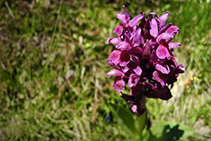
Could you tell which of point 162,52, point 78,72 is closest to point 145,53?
point 162,52

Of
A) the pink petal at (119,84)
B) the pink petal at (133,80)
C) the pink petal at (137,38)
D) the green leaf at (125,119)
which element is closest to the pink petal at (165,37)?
the pink petal at (137,38)

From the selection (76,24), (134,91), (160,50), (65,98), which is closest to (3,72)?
(65,98)

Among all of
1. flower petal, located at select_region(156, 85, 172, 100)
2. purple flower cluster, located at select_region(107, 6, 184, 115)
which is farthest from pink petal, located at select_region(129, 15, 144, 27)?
flower petal, located at select_region(156, 85, 172, 100)

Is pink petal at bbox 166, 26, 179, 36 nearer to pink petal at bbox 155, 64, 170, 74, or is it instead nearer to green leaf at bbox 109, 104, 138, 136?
pink petal at bbox 155, 64, 170, 74

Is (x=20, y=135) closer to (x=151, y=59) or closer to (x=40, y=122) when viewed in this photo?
(x=40, y=122)

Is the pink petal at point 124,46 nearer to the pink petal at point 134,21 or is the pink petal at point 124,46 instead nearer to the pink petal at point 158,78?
the pink petal at point 134,21

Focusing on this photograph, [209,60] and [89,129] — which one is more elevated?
[209,60]
